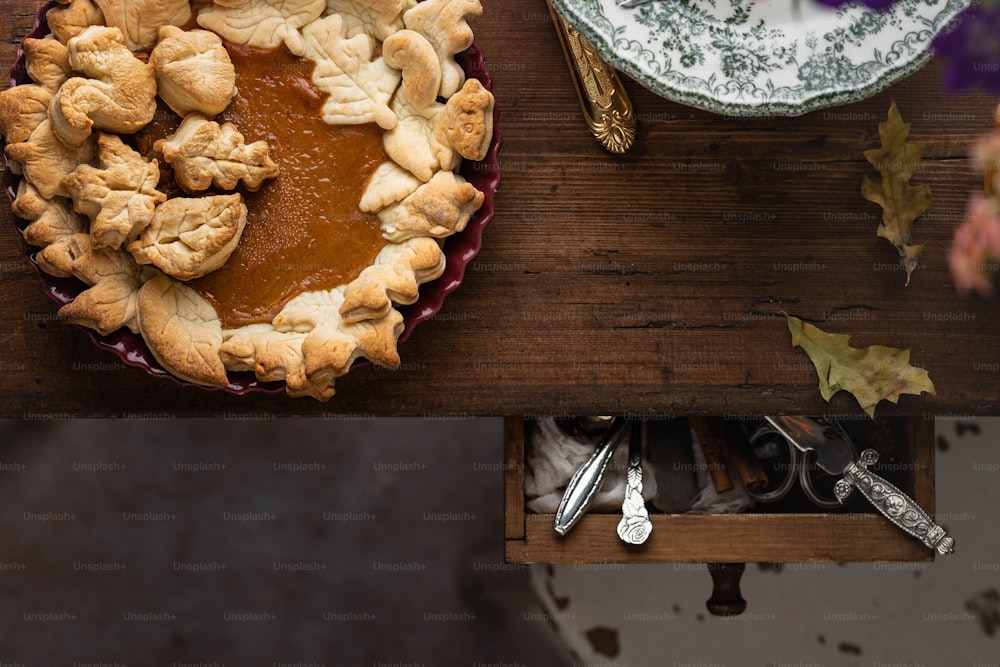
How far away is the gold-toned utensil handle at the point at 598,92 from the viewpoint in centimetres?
151

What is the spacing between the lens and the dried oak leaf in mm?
1555

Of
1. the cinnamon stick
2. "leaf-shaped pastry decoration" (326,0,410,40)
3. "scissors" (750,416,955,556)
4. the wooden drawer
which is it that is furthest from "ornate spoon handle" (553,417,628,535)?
"leaf-shaped pastry decoration" (326,0,410,40)

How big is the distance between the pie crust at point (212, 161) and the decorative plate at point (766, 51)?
0.22 m

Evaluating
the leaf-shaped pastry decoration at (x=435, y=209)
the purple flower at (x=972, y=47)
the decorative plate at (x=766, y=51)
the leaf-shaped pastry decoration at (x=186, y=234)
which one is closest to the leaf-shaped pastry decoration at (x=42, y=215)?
the leaf-shaped pastry decoration at (x=186, y=234)

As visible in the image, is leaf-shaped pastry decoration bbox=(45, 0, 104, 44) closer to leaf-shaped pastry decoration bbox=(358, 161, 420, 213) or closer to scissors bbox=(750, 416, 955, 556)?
leaf-shaped pastry decoration bbox=(358, 161, 420, 213)

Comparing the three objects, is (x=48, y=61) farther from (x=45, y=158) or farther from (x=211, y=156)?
(x=211, y=156)

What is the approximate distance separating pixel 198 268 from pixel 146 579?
1.45m

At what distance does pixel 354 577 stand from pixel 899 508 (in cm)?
142

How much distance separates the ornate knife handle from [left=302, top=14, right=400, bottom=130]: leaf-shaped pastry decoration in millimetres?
1036

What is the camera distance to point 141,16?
4.26 feet

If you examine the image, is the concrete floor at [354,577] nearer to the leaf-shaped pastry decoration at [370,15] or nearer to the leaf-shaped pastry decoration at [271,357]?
the leaf-shaped pastry decoration at [271,357]

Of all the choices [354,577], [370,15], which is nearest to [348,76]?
[370,15]

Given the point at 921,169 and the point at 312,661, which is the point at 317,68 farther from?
the point at 312,661

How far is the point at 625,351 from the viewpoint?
1.57 m
